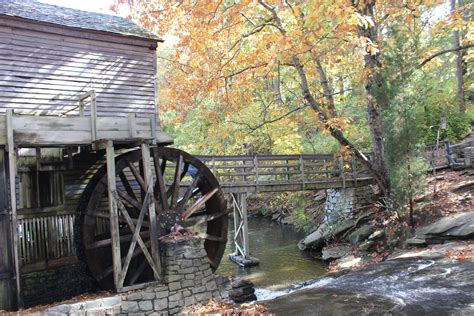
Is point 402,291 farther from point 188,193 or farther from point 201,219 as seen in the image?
point 188,193

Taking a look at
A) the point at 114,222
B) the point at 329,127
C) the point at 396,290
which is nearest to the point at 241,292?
the point at 114,222

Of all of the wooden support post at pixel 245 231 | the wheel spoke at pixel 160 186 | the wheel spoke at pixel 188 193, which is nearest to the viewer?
the wheel spoke at pixel 160 186

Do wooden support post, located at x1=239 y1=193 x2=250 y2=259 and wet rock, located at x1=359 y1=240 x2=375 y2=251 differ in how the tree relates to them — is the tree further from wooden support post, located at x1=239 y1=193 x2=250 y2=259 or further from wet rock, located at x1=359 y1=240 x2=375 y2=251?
wooden support post, located at x1=239 y1=193 x2=250 y2=259

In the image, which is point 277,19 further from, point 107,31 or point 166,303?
point 166,303

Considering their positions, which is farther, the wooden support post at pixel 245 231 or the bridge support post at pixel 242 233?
the wooden support post at pixel 245 231

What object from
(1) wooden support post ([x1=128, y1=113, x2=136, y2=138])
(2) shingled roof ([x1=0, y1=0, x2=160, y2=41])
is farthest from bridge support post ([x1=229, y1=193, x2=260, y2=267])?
(1) wooden support post ([x1=128, y1=113, x2=136, y2=138])

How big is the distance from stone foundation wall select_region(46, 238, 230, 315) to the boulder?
186 inches

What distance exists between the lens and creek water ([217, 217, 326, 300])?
10500 mm

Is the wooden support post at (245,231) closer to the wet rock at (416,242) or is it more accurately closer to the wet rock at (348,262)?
the wet rock at (348,262)

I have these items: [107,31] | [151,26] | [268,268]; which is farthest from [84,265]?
[151,26]

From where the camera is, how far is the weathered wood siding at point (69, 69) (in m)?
8.02

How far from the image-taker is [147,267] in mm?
8734

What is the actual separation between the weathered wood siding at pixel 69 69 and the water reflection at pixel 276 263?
5.51m

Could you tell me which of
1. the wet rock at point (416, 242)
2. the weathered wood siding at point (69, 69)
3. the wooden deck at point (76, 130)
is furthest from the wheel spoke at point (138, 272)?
the wet rock at point (416, 242)
